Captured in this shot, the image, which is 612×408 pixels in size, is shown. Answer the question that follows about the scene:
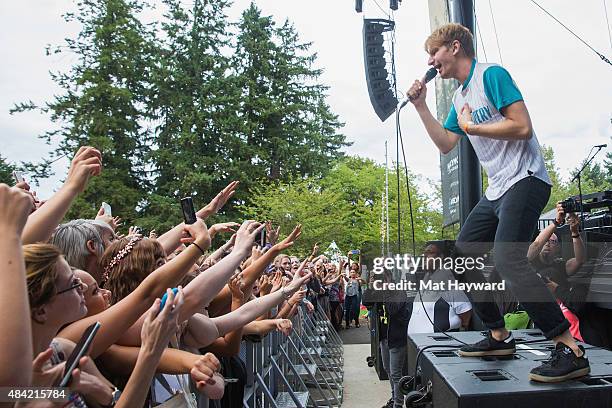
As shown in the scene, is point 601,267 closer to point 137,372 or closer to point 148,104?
point 137,372

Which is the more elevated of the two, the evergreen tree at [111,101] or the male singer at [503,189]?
the evergreen tree at [111,101]

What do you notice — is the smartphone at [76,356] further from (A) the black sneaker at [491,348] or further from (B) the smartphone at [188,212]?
(A) the black sneaker at [491,348]

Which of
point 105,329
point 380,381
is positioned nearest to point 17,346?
point 105,329

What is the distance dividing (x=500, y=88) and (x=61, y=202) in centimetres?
210

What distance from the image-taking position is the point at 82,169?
2258 mm

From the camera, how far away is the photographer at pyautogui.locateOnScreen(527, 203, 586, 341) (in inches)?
184

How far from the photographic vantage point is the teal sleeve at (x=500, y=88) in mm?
2799

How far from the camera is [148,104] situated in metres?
34.5

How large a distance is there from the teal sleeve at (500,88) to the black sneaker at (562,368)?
1203mm

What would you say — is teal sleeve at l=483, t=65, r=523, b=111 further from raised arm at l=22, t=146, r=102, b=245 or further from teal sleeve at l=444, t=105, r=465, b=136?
raised arm at l=22, t=146, r=102, b=245

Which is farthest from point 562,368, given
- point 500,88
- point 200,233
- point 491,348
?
point 200,233

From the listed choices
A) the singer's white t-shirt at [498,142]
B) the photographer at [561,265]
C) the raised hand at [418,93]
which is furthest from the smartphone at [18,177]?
the photographer at [561,265]

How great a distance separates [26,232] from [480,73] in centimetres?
226

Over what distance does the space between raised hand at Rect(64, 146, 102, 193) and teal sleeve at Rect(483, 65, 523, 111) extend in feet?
6.25
